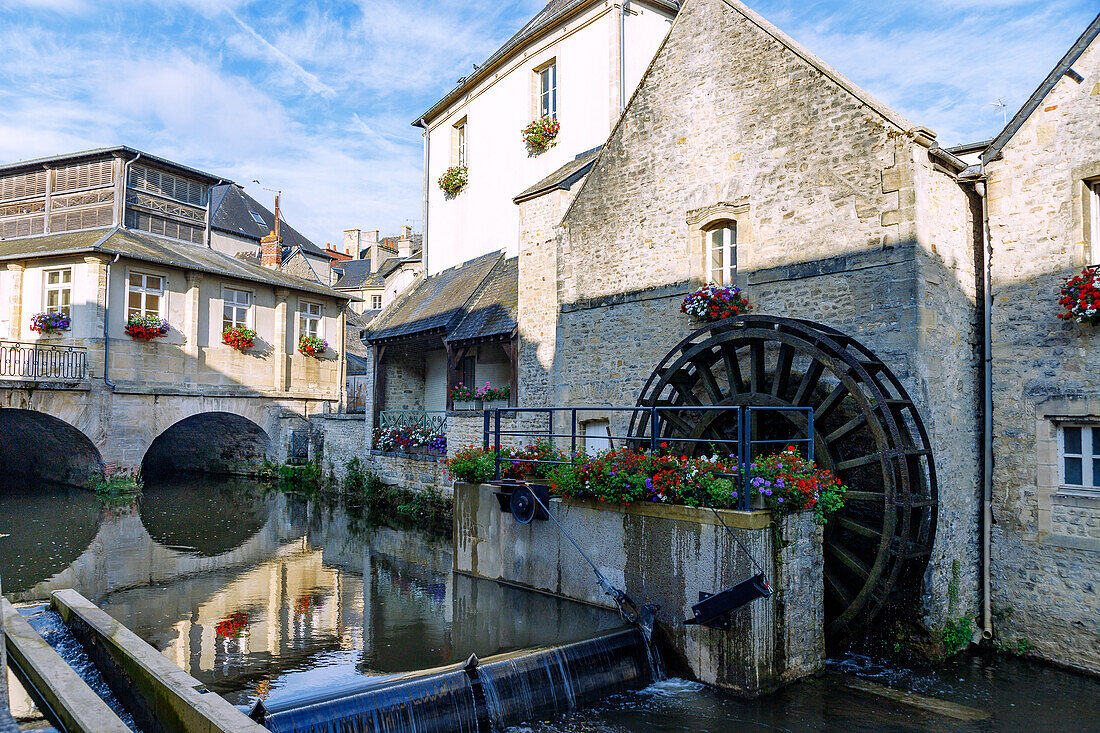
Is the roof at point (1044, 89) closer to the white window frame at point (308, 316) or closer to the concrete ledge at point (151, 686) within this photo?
the concrete ledge at point (151, 686)

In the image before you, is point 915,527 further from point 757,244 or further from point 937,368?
point 757,244

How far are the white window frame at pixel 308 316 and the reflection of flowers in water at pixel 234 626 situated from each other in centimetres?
1428

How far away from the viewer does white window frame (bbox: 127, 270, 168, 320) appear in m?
17.5

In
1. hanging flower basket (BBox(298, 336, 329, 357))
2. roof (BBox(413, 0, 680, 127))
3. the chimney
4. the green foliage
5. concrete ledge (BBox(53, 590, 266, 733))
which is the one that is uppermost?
roof (BBox(413, 0, 680, 127))

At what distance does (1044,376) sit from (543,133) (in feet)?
34.2

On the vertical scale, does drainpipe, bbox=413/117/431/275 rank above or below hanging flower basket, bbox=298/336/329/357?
above

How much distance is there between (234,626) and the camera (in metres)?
7.61

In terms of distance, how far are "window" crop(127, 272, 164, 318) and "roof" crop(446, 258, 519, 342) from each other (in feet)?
26.7

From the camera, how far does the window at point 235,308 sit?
63.8 feet

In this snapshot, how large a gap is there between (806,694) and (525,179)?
1211 cm

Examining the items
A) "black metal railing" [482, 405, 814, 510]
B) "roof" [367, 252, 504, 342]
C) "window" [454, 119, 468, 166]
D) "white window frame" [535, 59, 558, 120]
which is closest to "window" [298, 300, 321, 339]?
"roof" [367, 252, 504, 342]

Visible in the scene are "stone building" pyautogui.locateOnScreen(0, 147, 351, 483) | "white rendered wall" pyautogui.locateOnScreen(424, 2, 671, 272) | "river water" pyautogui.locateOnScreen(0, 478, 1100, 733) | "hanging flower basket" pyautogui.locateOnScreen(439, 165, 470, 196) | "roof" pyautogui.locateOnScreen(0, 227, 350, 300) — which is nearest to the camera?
"river water" pyautogui.locateOnScreen(0, 478, 1100, 733)

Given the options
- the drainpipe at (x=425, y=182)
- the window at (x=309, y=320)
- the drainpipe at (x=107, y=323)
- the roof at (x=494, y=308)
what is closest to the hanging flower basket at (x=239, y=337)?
the window at (x=309, y=320)

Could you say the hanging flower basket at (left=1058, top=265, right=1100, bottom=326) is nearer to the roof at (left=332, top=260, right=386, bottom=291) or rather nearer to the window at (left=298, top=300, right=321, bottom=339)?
the window at (left=298, top=300, right=321, bottom=339)
